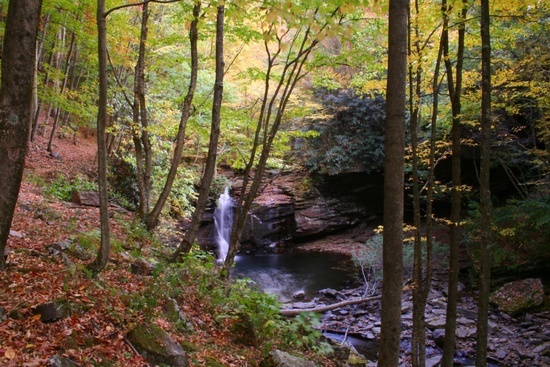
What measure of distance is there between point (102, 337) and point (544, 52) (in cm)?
1237

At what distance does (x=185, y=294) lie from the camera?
18.7 ft

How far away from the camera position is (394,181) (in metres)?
3.13

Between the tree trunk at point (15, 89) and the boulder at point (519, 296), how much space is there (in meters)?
12.9

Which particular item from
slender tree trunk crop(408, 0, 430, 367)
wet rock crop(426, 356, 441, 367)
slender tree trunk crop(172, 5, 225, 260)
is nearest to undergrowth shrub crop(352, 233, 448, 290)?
wet rock crop(426, 356, 441, 367)

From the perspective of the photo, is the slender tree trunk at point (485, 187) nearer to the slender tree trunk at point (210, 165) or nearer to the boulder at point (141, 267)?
the slender tree trunk at point (210, 165)

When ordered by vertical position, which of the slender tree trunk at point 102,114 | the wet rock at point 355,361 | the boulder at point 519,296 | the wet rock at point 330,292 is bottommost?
the wet rock at point 330,292

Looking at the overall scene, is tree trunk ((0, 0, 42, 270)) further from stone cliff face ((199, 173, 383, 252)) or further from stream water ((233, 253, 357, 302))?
stone cliff face ((199, 173, 383, 252))

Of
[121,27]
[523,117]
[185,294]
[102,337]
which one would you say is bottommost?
[185,294]

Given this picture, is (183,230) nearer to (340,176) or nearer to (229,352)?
(340,176)

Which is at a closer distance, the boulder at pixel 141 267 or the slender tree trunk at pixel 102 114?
the slender tree trunk at pixel 102 114

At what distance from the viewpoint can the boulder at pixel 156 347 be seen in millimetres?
3523

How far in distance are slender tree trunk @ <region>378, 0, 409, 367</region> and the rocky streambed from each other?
6.00m

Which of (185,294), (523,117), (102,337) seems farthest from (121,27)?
(523,117)

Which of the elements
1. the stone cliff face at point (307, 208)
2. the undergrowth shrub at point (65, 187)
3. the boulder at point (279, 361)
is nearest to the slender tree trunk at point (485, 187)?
the boulder at point (279, 361)
